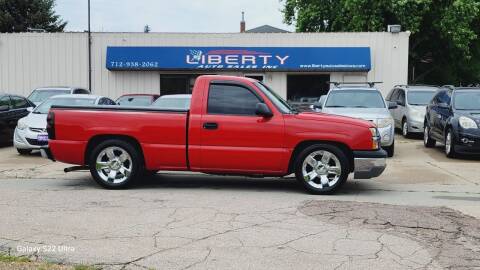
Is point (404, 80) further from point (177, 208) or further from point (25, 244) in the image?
point (25, 244)

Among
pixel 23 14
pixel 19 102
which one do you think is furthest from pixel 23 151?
pixel 23 14

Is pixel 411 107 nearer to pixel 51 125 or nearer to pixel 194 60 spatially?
pixel 194 60

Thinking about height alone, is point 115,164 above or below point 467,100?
below

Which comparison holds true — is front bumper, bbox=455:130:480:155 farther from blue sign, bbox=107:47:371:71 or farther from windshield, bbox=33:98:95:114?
blue sign, bbox=107:47:371:71

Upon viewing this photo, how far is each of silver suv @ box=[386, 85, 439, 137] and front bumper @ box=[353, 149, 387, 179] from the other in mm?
10706

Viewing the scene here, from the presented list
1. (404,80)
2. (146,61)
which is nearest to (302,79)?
(404,80)

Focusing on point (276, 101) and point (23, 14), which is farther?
point (23, 14)

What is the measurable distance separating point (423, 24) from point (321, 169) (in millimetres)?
31105

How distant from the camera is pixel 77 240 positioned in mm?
5773

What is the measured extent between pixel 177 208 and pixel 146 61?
1860 centimetres

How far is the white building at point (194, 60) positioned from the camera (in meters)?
24.9

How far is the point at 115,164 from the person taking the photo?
8.89 metres

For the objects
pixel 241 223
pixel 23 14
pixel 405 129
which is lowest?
pixel 241 223

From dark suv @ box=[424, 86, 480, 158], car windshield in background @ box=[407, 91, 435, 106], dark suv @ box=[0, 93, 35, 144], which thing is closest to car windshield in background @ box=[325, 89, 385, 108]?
dark suv @ box=[424, 86, 480, 158]
